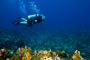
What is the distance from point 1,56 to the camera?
242 centimetres

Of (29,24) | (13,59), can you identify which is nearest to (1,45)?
(29,24)

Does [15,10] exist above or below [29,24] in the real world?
above

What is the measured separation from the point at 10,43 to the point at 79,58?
27.7 ft

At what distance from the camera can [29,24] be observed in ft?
23.0

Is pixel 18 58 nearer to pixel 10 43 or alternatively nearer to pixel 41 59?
pixel 41 59

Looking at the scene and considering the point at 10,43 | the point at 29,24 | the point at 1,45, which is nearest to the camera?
the point at 29,24

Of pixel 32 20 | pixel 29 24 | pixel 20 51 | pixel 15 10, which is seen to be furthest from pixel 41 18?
pixel 15 10

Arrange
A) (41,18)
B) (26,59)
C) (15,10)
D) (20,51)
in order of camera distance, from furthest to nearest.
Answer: (15,10), (41,18), (20,51), (26,59)

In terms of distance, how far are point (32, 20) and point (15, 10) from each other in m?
198

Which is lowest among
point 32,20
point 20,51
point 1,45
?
point 20,51

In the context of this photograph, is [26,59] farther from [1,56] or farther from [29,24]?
[29,24]

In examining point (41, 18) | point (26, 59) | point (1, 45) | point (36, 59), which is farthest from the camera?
point (1, 45)

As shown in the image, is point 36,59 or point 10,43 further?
point 10,43

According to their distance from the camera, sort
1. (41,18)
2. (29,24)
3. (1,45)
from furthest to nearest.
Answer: (1,45) → (29,24) → (41,18)
